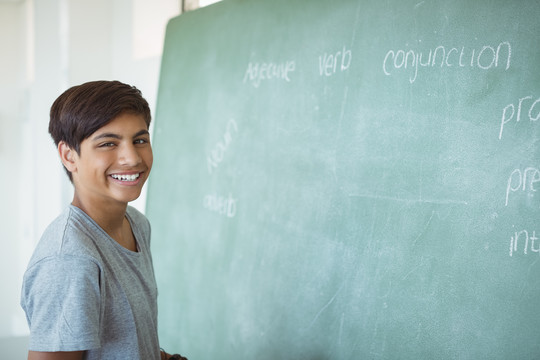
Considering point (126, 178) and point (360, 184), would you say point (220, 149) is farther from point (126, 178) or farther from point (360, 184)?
point (126, 178)

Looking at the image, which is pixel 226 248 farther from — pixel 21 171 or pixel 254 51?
pixel 21 171

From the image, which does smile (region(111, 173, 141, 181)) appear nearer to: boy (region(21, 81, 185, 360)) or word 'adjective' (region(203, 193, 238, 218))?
boy (region(21, 81, 185, 360))

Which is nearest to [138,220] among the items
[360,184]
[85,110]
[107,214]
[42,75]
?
[107,214]

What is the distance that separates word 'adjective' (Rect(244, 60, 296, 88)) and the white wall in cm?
128

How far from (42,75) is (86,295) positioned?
12.3ft

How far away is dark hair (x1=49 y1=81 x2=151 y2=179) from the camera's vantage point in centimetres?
128

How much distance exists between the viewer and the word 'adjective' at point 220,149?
2316 mm

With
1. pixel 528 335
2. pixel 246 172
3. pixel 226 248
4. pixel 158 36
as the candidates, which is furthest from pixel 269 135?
pixel 158 36

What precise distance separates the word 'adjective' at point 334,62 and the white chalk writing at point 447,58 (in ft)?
0.52

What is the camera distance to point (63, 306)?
1.13 m

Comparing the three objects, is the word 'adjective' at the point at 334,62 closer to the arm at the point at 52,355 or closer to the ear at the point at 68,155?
the ear at the point at 68,155

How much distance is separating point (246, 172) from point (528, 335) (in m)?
1.23

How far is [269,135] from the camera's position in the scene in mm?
2115

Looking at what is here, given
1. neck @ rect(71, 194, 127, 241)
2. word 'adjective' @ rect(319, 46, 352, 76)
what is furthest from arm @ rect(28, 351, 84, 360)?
word 'adjective' @ rect(319, 46, 352, 76)
